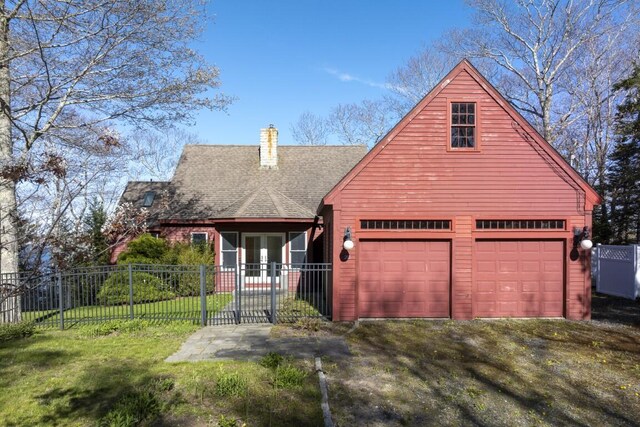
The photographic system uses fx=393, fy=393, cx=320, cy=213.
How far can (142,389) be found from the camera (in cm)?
588

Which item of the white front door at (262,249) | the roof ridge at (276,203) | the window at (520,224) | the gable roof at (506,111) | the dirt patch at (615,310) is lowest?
the dirt patch at (615,310)

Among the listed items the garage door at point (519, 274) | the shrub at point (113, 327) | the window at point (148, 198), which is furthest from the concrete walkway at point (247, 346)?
the window at point (148, 198)

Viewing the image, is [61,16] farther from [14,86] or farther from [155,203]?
[155,203]

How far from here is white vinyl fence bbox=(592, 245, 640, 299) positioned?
13281mm

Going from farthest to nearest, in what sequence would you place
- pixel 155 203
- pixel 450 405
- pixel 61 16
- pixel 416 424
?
pixel 155 203 → pixel 61 16 → pixel 450 405 → pixel 416 424


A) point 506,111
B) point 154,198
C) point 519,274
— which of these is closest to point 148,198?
point 154,198

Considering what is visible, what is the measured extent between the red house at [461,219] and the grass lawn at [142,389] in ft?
13.2

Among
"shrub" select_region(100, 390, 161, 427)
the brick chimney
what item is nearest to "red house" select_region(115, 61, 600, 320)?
"shrub" select_region(100, 390, 161, 427)

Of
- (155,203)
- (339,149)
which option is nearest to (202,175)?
(155,203)

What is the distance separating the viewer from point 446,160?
10461 millimetres

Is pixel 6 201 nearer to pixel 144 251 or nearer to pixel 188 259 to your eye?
pixel 144 251

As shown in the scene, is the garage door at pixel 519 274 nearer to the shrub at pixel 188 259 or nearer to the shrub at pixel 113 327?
the shrub at pixel 113 327

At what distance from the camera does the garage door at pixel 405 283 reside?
1052cm

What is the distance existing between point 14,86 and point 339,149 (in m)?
13.4
